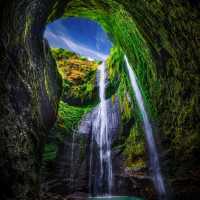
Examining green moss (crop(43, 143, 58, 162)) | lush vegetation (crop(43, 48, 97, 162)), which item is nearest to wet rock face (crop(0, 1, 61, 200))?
green moss (crop(43, 143, 58, 162))

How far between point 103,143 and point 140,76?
14.0ft

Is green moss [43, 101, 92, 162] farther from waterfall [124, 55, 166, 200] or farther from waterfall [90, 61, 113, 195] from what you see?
waterfall [124, 55, 166, 200]

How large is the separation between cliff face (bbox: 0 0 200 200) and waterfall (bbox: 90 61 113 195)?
12.5 feet

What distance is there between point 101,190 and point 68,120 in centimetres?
411

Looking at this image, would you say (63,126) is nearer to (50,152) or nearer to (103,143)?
(50,152)

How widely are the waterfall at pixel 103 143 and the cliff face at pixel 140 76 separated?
382 cm

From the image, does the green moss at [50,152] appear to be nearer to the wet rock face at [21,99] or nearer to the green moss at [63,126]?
the green moss at [63,126]

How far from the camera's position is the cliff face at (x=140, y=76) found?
3.40 metres

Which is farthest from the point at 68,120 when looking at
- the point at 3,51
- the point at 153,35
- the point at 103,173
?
the point at 3,51

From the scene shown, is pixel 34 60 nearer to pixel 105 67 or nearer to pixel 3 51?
pixel 3 51

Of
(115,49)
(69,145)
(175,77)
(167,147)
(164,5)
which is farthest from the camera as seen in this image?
(115,49)

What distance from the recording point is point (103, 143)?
38.4ft

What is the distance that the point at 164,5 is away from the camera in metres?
4.68

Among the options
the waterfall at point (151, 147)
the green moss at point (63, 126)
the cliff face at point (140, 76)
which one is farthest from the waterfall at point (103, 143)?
the cliff face at point (140, 76)
